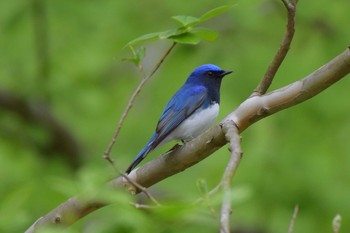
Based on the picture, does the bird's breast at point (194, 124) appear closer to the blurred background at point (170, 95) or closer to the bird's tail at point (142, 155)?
the bird's tail at point (142, 155)

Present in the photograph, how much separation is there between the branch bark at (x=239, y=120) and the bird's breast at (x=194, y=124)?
108 centimetres

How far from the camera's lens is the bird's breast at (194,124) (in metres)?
4.83

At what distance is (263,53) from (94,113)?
207 centimetres

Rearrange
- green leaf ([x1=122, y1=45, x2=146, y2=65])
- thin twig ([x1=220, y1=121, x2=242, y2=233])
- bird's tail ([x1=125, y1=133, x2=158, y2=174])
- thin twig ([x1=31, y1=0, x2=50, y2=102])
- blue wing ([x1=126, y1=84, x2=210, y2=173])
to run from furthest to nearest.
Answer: thin twig ([x1=31, y1=0, x2=50, y2=102])
blue wing ([x1=126, y1=84, x2=210, y2=173])
bird's tail ([x1=125, y1=133, x2=158, y2=174])
green leaf ([x1=122, y1=45, x2=146, y2=65])
thin twig ([x1=220, y1=121, x2=242, y2=233])

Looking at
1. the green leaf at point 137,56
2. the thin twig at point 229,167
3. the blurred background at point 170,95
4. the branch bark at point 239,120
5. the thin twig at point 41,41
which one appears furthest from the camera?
the thin twig at point 41,41

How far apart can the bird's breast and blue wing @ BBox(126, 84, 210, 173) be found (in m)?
0.03

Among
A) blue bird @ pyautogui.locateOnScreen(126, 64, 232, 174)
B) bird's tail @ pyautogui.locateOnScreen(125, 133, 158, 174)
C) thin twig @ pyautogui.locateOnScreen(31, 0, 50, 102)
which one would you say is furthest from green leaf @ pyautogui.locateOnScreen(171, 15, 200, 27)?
thin twig @ pyautogui.locateOnScreen(31, 0, 50, 102)

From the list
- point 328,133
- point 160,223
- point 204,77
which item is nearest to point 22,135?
point 328,133

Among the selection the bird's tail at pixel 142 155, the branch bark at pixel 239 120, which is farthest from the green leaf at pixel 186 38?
the bird's tail at pixel 142 155

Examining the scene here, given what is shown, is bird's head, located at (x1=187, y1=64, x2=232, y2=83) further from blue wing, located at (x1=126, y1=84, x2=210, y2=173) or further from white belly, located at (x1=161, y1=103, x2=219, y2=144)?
white belly, located at (x1=161, y1=103, x2=219, y2=144)

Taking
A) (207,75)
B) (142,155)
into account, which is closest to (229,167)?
(142,155)

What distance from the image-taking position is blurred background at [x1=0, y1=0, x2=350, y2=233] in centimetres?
761

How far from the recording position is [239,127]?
3303 mm

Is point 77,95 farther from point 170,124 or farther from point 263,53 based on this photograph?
point 170,124
